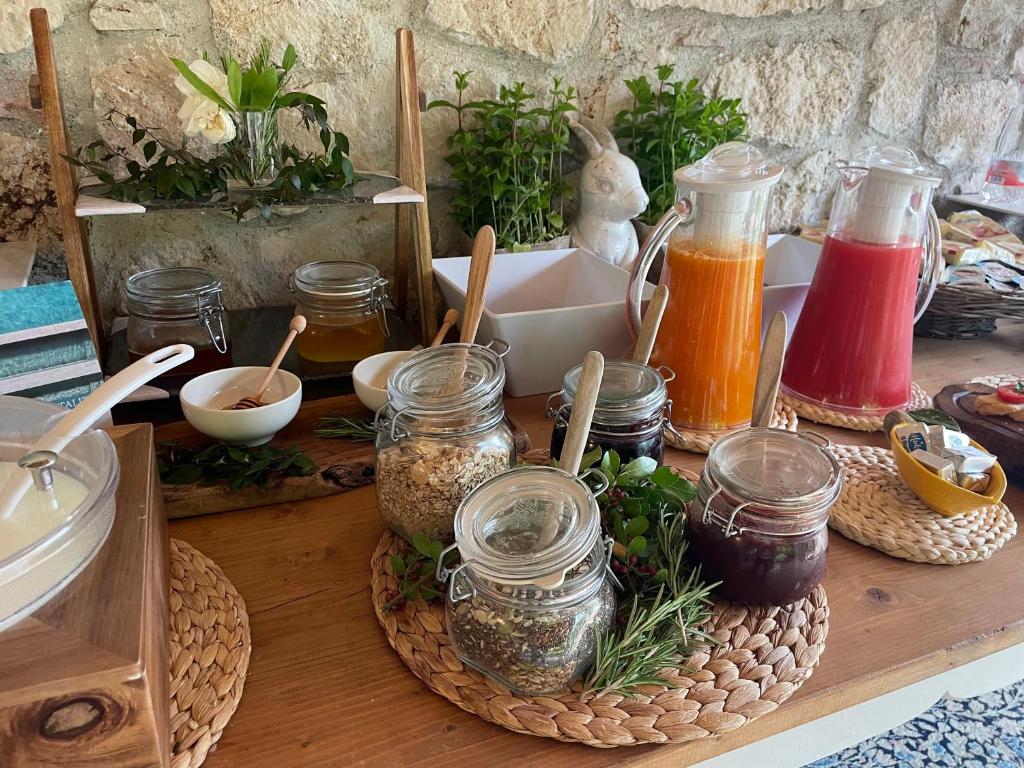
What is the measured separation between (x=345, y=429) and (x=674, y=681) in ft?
1.32

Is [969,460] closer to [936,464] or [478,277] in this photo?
[936,464]

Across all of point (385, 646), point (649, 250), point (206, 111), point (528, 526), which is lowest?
point (385, 646)

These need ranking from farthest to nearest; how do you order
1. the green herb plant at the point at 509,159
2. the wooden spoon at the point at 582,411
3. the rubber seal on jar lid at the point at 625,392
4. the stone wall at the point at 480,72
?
the green herb plant at the point at 509,159, the stone wall at the point at 480,72, the rubber seal on jar lid at the point at 625,392, the wooden spoon at the point at 582,411

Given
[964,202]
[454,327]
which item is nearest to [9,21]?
[454,327]

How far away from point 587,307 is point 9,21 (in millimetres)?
652

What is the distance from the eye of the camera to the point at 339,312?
0.81m

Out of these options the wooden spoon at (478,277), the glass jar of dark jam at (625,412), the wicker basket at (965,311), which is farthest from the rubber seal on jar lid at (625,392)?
the wicker basket at (965,311)

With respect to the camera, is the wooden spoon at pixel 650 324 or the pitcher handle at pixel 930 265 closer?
the wooden spoon at pixel 650 324

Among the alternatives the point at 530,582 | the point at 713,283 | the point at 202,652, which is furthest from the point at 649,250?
the point at 202,652

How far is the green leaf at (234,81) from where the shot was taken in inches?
27.8

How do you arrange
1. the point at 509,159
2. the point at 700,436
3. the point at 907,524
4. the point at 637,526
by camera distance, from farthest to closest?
the point at 509,159 → the point at 700,436 → the point at 907,524 → the point at 637,526

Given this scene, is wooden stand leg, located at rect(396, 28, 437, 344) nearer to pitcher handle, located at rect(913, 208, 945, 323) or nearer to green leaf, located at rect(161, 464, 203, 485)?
green leaf, located at rect(161, 464, 203, 485)

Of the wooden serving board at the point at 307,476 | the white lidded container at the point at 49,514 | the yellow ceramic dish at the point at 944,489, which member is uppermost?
the white lidded container at the point at 49,514

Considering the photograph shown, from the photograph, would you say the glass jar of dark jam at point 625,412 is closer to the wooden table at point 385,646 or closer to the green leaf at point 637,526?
the green leaf at point 637,526
